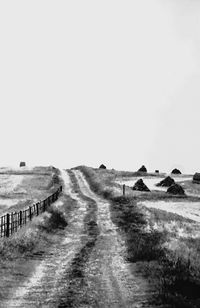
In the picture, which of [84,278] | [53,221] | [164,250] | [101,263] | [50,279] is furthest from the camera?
[53,221]

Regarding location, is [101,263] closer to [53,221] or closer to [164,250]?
[164,250]

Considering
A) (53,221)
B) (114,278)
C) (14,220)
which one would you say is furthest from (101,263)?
(14,220)

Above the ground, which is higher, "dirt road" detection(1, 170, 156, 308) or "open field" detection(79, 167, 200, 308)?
"open field" detection(79, 167, 200, 308)

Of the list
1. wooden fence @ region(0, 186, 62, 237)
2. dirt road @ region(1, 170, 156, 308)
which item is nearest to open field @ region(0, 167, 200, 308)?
dirt road @ region(1, 170, 156, 308)

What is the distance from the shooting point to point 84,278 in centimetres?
1600

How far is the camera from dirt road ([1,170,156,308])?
42.5 feet

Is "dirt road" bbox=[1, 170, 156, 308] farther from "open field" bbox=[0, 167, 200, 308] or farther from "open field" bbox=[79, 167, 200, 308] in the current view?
"open field" bbox=[79, 167, 200, 308]

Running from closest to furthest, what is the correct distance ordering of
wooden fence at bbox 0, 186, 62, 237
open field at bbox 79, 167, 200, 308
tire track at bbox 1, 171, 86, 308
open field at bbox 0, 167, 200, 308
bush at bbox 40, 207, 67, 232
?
tire track at bbox 1, 171, 86, 308, open field at bbox 0, 167, 200, 308, open field at bbox 79, 167, 200, 308, wooden fence at bbox 0, 186, 62, 237, bush at bbox 40, 207, 67, 232

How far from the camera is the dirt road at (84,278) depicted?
12961 mm

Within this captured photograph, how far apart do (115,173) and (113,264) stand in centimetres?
8208

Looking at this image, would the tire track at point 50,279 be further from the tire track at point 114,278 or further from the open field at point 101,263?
the tire track at point 114,278

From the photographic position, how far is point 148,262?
60.2 feet

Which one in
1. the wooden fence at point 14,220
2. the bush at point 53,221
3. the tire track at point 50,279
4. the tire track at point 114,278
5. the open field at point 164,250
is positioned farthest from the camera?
the bush at point 53,221

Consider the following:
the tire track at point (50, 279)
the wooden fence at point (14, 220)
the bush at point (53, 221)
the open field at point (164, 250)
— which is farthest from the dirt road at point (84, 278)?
the wooden fence at point (14, 220)
